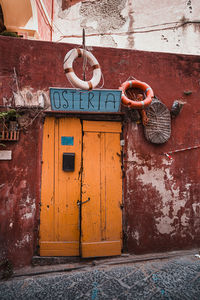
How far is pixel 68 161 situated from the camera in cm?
372

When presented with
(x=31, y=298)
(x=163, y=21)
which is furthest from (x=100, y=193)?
(x=163, y=21)

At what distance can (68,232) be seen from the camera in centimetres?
367

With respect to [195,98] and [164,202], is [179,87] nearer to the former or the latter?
[195,98]

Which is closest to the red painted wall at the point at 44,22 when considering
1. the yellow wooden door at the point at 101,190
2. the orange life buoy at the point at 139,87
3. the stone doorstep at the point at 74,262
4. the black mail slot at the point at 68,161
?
the orange life buoy at the point at 139,87

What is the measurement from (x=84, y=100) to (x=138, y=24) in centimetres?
557

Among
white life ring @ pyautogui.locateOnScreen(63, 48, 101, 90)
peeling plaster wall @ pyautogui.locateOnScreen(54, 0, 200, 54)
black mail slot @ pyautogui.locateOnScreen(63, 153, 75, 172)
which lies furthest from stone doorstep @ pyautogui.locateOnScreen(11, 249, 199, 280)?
peeling plaster wall @ pyautogui.locateOnScreen(54, 0, 200, 54)

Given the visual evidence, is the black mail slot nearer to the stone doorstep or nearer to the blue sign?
the blue sign

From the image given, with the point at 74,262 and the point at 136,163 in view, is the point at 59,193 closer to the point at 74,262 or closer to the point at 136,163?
the point at 74,262

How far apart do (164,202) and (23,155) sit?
3.04 meters

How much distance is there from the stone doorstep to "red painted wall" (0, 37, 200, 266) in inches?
5.6

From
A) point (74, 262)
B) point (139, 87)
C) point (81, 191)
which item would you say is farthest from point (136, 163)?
point (74, 262)

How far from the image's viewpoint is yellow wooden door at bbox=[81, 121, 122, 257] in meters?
3.71

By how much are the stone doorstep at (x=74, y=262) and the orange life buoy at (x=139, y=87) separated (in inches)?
117

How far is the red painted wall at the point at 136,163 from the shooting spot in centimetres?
359
